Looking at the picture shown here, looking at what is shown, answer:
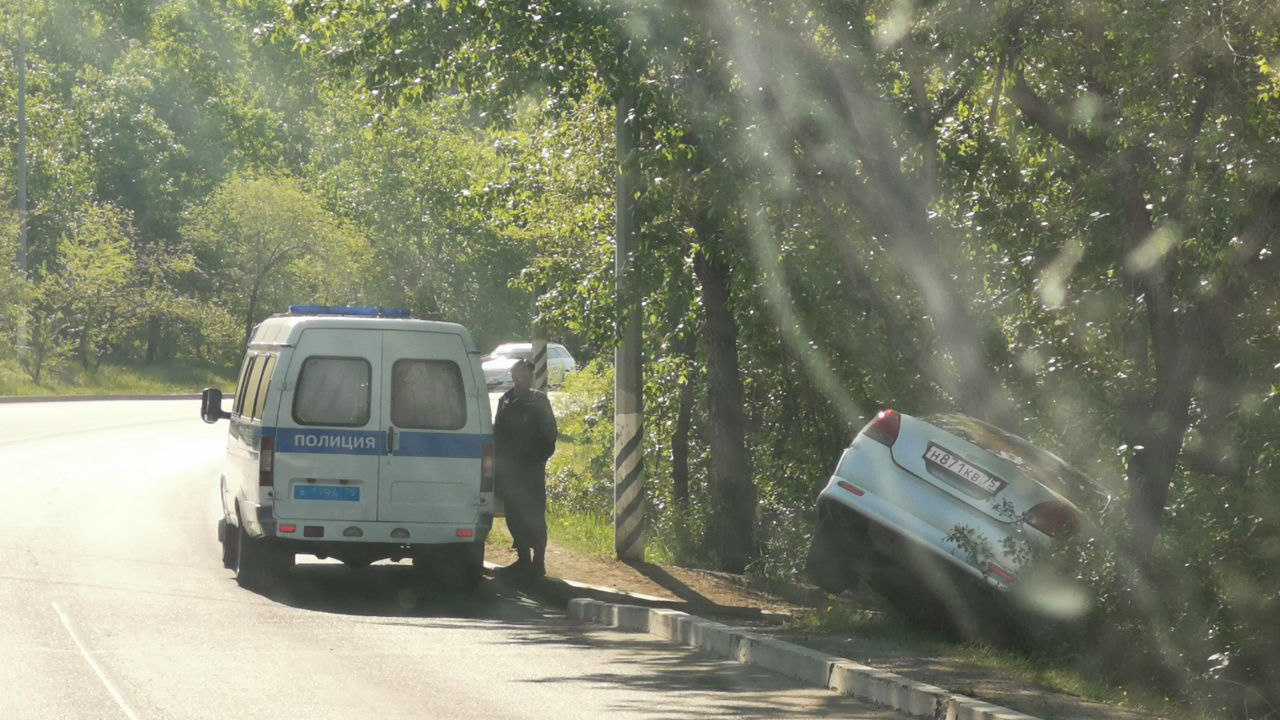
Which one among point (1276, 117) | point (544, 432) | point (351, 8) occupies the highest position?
point (351, 8)

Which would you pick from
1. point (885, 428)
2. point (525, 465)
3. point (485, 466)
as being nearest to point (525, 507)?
point (525, 465)

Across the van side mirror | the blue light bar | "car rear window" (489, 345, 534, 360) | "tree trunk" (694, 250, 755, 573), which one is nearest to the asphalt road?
the van side mirror

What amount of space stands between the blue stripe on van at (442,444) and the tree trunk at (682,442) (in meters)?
7.20

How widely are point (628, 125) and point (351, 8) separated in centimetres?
281

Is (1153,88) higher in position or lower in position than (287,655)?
higher

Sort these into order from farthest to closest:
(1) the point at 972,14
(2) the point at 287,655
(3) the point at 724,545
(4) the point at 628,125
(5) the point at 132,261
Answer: (5) the point at 132,261 < (3) the point at 724,545 < (4) the point at 628,125 < (1) the point at 972,14 < (2) the point at 287,655

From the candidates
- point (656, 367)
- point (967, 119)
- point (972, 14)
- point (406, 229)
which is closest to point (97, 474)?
point (656, 367)

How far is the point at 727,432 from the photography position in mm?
17438

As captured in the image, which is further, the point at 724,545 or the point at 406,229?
the point at 406,229

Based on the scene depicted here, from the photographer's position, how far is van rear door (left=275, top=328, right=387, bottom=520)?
43.1ft

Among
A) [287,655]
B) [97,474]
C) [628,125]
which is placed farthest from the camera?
[97,474]

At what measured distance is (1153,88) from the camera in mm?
11984

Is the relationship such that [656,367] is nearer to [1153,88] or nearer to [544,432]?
[544,432]

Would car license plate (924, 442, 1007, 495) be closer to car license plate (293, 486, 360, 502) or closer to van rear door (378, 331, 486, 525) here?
van rear door (378, 331, 486, 525)
